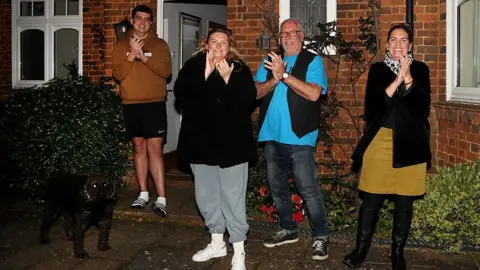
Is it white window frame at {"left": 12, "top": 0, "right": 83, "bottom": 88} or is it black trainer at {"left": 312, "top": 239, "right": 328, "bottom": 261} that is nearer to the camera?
black trainer at {"left": 312, "top": 239, "right": 328, "bottom": 261}

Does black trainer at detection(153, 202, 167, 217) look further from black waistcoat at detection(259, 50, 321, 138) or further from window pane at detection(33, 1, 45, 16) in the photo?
window pane at detection(33, 1, 45, 16)

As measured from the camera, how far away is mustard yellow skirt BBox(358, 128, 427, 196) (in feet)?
14.2

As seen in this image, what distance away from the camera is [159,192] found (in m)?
6.05

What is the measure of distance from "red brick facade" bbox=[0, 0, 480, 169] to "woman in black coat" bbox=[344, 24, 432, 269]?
1.21 meters

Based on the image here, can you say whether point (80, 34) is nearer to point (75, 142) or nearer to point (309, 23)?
point (75, 142)

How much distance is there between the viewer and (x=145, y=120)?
590 cm

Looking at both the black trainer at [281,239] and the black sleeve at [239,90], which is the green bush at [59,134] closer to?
the black trainer at [281,239]

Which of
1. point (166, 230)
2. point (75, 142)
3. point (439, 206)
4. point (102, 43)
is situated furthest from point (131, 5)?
point (439, 206)

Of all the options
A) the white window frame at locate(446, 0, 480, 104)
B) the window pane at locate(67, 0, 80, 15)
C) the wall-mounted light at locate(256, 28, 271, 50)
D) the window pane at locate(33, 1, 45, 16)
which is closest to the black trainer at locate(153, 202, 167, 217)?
the wall-mounted light at locate(256, 28, 271, 50)

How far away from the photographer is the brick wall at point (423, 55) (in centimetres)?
566

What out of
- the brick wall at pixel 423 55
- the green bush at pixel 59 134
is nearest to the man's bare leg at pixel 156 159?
the green bush at pixel 59 134

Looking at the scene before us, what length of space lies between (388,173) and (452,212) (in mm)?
876

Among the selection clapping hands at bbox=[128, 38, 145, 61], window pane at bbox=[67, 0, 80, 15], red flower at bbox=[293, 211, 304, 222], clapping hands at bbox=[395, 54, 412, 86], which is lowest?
red flower at bbox=[293, 211, 304, 222]

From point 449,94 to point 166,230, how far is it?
341 centimetres
